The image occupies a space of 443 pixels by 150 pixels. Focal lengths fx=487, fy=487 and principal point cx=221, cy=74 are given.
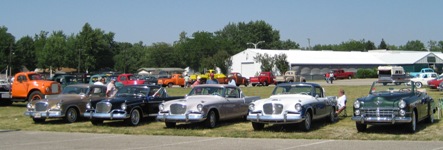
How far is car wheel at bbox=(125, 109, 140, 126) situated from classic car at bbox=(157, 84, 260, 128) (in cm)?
130

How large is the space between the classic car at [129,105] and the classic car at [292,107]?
165 inches

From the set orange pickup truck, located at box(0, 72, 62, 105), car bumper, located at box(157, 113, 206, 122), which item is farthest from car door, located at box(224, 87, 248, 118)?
orange pickup truck, located at box(0, 72, 62, 105)

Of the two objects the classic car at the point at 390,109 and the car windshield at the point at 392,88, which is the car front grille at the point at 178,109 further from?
the car windshield at the point at 392,88

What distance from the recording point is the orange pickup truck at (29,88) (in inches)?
956

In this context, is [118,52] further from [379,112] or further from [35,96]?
[379,112]

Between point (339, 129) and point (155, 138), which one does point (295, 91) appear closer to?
point (339, 129)

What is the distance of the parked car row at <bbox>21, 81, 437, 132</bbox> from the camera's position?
506 inches

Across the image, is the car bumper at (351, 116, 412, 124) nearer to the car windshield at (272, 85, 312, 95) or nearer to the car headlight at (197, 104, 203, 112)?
Answer: the car windshield at (272, 85, 312, 95)

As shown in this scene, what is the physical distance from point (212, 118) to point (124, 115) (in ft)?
9.50

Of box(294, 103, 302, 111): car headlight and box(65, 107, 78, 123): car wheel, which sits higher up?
box(294, 103, 302, 111): car headlight

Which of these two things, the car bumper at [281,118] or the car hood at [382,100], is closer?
the car hood at [382,100]

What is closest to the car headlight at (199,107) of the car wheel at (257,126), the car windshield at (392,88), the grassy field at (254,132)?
the grassy field at (254,132)

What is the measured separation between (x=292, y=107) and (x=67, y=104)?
27.6 feet

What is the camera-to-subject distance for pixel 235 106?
16078 millimetres
